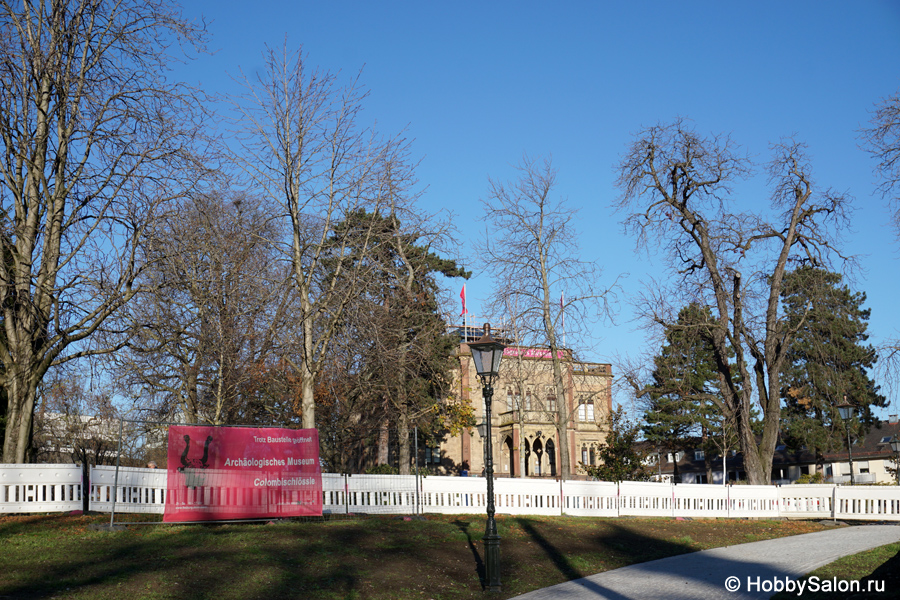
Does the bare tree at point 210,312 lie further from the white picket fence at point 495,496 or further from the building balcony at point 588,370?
the building balcony at point 588,370

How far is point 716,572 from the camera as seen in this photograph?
42.4 feet

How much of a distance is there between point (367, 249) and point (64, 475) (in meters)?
8.47

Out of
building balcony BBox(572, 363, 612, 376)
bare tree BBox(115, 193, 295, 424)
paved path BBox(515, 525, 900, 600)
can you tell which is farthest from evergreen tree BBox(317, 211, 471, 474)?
paved path BBox(515, 525, 900, 600)

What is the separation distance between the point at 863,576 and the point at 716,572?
2.58 meters

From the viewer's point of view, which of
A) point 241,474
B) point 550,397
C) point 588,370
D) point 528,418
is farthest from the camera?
point 528,418

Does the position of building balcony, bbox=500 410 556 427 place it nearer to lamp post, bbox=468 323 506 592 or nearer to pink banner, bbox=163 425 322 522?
pink banner, bbox=163 425 322 522

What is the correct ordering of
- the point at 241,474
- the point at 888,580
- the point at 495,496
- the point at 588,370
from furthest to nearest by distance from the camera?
the point at 588,370, the point at 495,496, the point at 241,474, the point at 888,580

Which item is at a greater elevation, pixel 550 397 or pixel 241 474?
pixel 550 397

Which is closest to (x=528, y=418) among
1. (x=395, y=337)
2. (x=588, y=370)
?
(x=588, y=370)

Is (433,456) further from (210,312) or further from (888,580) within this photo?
(888,580)

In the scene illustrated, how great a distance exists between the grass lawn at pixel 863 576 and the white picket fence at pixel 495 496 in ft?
33.4

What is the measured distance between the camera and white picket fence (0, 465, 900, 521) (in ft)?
48.8

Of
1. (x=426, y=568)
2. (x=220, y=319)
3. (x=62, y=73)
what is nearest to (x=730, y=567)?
(x=426, y=568)

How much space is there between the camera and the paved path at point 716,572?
10820mm
